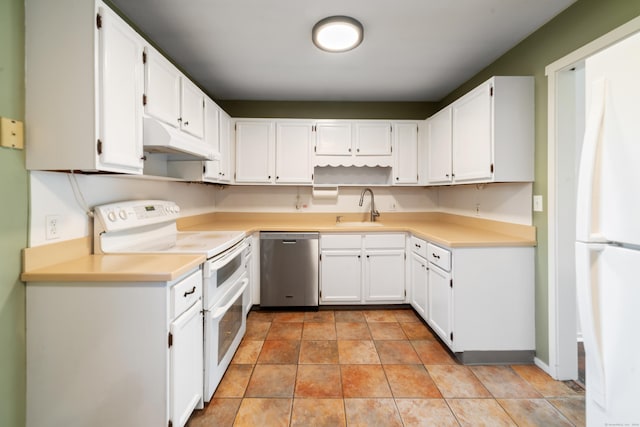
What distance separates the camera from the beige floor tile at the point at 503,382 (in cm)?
175

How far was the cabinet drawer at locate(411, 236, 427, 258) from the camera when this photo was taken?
2609 mm

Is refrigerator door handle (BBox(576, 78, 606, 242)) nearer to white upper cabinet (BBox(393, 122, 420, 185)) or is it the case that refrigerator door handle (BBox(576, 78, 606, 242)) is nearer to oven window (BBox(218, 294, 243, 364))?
oven window (BBox(218, 294, 243, 364))

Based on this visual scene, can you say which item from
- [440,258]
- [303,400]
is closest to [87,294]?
[303,400]

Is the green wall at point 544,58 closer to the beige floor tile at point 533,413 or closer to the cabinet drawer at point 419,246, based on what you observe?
the beige floor tile at point 533,413

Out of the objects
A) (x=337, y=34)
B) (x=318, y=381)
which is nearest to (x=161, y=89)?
(x=337, y=34)

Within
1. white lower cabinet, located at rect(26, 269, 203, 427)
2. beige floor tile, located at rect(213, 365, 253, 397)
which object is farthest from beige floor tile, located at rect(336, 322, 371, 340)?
white lower cabinet, located at rect(26, 269, 203, 427)

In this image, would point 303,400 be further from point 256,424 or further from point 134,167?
point 134,167

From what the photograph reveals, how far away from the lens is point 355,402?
1676 millimetres

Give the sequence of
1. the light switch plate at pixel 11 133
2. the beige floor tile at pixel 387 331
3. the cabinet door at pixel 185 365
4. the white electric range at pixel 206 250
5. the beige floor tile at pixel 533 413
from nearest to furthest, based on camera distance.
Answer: the light switch plate at pixel 11 133 → the cabinet door at pixel 185 365 → the beige floor tile at pixel 533 413 → the white electric range at pixel 206 250 → the beige floor tile at pixel 387 331

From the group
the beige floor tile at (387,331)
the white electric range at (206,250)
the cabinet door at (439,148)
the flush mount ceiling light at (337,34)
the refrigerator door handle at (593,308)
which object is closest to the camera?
the refrigerator door handle at (593,308)

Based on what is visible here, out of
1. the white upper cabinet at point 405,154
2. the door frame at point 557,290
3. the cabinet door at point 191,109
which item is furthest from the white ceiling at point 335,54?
the door frame at point 557,290

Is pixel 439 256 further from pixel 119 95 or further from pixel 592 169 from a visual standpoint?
pixel 119 95

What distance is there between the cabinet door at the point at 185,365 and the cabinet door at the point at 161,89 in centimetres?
123

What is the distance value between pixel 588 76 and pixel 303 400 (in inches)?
80.9
